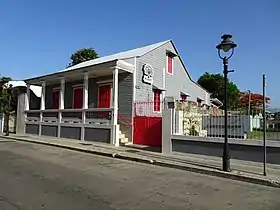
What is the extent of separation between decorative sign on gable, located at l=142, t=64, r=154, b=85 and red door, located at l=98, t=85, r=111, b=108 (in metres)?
2.34

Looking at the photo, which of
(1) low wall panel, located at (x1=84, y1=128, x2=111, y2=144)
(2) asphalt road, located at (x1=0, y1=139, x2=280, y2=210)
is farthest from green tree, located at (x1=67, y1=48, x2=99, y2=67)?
(2) asphalt road, located at (x1=0, y1=139, x2=280, y2=210)

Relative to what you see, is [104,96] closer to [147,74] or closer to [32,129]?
[147,74]

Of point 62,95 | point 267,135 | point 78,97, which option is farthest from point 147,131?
point 78,97

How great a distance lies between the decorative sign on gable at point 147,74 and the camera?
63.6 ft

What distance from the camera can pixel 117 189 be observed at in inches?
296

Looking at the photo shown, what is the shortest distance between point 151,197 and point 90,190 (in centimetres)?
144

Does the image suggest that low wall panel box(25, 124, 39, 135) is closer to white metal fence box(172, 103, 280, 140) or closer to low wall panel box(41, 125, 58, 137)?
low wall panel box(41, 125, 58, 137)

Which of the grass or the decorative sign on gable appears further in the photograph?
the decorative sign on gable

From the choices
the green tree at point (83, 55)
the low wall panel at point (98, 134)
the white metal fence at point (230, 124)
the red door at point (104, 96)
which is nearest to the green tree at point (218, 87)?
the green tree at point (83, 55)

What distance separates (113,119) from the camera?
17.1 metres

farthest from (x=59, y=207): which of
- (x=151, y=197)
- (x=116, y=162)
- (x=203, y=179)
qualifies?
(x=116, y=162)

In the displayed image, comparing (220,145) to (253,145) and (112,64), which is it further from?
(112,64)

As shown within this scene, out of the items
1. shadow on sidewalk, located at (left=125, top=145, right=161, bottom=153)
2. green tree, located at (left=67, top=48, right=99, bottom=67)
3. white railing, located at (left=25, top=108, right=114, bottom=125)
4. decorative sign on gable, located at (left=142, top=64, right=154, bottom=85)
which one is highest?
green tree, located at (left=67, top=48, right=99, bottom=67)

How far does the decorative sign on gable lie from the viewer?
63.6 ft
